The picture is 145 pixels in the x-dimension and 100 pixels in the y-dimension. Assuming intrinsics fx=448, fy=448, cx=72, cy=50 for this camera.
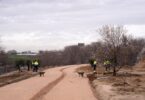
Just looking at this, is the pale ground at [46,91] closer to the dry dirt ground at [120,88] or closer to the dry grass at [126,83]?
the dry dirt ground at [120,88]

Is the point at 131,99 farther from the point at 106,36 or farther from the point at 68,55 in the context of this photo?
the point at 68,55

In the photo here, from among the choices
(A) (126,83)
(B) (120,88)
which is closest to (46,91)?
Result: (B) (120,88)

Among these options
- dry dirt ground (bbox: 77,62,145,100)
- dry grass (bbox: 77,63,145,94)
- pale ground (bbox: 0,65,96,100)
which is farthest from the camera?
dry grass (bbox: 77,63,145,94)

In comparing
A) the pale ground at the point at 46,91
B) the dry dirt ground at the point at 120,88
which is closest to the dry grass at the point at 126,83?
the dry dirt ground at the point at 120,88

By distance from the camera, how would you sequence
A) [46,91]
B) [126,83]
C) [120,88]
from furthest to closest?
[126,83] < [46,91] < [120,88]

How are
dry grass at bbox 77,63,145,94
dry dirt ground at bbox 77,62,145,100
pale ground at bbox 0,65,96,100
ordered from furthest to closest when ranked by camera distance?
dry grass at bbox 77,63,145,94 → pale ground at bbox 0,65,96,100 → dry dirt ground at bbox 77,62,145,100

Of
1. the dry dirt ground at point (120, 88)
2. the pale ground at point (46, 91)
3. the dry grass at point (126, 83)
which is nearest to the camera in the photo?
the dry dirt ground at point (120, 88)

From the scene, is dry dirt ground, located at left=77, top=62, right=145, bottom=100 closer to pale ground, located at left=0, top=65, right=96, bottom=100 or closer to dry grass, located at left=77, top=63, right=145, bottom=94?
dry grass, located at left=77, top=63, right=145, bottom=94

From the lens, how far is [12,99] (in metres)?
23.8

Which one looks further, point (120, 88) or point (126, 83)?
point (126, 83)

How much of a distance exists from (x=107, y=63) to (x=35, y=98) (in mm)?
30924

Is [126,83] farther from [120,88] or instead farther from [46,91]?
[46,91]

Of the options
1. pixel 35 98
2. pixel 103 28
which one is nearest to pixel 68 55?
pixel 103 28

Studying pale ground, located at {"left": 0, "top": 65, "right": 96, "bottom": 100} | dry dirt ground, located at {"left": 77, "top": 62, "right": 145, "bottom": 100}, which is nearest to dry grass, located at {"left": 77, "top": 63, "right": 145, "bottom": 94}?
dry dirt ground, located at {"left": 77, "top": 62, "right": 145, "bottom": 100}
